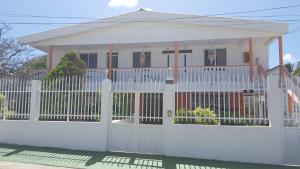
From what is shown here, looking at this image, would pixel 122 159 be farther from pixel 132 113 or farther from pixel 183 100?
pixel 183 100

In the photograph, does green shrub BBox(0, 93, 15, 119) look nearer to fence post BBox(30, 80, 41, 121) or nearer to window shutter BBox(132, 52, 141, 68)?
fence post BBox(30, 80, 41, 121)

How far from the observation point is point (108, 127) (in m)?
9.33

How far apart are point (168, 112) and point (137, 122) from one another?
119 cm

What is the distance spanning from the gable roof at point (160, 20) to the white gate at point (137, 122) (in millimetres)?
5875

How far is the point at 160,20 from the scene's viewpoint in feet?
48.5

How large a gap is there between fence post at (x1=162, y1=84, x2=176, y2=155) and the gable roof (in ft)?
20.8

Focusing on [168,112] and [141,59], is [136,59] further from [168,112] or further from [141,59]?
[168,112]

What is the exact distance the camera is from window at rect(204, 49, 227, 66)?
16.0 meters

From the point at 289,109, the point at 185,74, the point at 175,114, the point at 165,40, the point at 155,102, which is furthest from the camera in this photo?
the point at 165,40

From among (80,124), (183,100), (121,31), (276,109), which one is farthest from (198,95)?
(121,31)

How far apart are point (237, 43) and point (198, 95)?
7.45 meters

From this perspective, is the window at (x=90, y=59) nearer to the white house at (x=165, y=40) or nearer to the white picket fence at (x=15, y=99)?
the white house at (x=165, y=40)

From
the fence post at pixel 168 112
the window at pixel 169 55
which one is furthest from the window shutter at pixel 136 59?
the fence post at pixel 168 112

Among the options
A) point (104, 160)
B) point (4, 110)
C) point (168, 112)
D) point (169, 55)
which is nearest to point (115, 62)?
point (169, 55)
